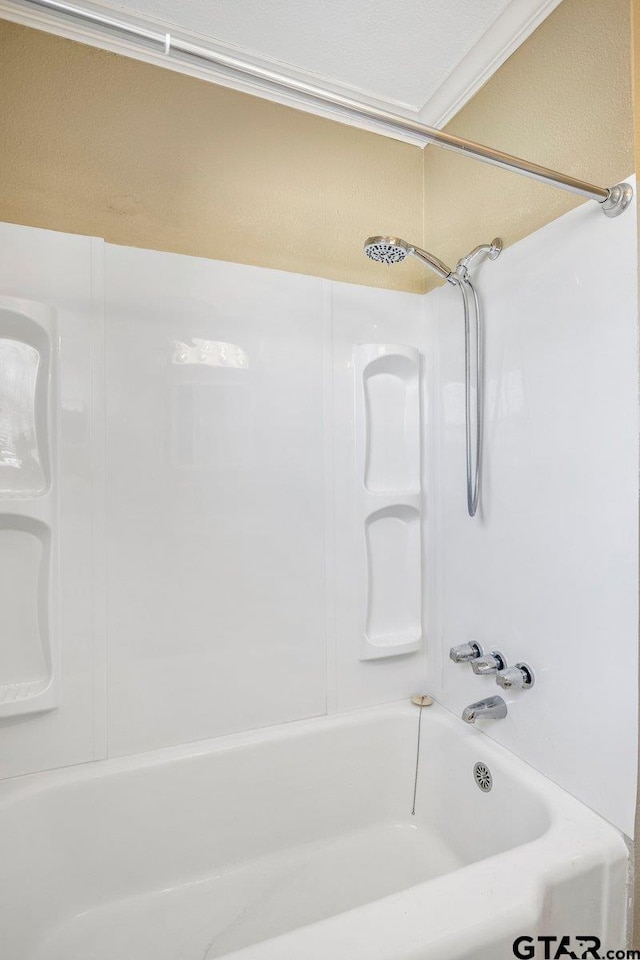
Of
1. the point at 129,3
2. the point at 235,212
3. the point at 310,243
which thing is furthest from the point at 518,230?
the point at 129,3

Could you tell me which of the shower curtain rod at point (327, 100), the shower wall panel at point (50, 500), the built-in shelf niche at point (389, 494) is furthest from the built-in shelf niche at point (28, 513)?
the built-in shelf niche at point (389, 494)

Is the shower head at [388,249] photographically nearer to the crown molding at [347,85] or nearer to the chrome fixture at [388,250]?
the chrome fixture at [388,250]

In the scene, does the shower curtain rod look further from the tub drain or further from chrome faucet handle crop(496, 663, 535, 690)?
the tub drain

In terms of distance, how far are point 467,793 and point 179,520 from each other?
112 cm

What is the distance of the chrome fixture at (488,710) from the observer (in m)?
1.42

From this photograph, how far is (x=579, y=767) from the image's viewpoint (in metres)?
1.21

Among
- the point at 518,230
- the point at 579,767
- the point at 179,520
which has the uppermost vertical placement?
the point at 518,230

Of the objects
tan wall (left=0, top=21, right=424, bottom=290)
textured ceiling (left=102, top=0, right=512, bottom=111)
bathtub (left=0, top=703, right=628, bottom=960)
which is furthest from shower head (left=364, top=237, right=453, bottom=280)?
bathtub (left=0, top=703, right=628, bottom=960)

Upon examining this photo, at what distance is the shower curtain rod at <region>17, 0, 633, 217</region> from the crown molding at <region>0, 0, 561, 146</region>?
33 centimetres

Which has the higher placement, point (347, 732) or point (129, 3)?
point (129, 3)

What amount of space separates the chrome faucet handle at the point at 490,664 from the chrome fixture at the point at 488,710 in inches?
3.0

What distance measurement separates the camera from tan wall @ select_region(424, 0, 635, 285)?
1.15m

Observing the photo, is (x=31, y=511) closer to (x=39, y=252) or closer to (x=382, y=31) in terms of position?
(x=39, y=252)

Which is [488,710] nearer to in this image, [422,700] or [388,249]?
[422,700]
